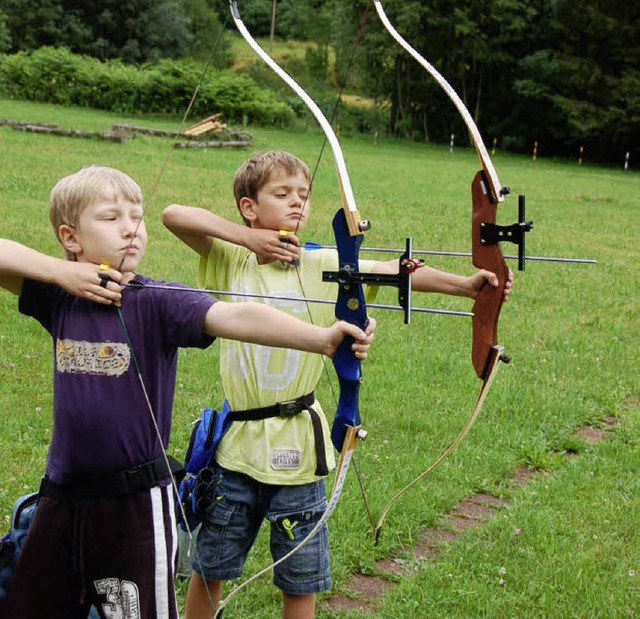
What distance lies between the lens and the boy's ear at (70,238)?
1.95 metres

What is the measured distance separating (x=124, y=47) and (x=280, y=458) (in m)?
33.3

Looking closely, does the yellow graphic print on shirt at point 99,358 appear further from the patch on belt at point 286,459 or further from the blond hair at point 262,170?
the blond hair at point 262,170

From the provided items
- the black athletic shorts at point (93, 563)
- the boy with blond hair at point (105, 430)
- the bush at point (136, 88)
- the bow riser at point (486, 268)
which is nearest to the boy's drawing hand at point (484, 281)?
the bow riser at point (486, 268)

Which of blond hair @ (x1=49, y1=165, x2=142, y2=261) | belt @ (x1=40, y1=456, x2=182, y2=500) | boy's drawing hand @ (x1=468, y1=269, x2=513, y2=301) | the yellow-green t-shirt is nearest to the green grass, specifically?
blond hair @ (x1=49, y1=165, x2=142, y2=261)

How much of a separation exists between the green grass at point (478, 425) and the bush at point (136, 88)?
9.81 m

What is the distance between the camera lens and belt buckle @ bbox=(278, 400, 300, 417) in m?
2.28

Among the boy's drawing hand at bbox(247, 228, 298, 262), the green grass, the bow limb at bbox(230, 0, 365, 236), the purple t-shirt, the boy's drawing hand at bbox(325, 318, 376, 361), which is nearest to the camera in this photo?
the boy's drawing hand at bbox(325, 318, 376, 361)

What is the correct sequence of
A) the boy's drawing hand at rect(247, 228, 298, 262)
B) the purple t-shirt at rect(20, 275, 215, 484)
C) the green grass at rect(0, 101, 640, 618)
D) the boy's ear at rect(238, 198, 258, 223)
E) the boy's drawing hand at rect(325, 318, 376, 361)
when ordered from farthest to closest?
the green grass at rect(0, 101, 640, 618) < the boy's ear at rect(238, 198, 258, 223) < the boy's drawing hand at rect(247, 228, 298, 262) < the purple t-shirt at rect(20, 275, 215, 484) < the boy's drawing hand at rect(325, 318, 376, 361)

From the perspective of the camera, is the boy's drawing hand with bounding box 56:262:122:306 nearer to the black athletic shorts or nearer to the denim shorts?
the black athletic shorts

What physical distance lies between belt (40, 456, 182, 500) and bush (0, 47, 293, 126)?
1493 centimetres

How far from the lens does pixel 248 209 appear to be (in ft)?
7.73

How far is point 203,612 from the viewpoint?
2430 mm

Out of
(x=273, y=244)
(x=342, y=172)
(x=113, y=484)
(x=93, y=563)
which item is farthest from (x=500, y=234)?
(x=93, y=563)

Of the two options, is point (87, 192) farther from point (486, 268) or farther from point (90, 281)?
point (486, 268)
